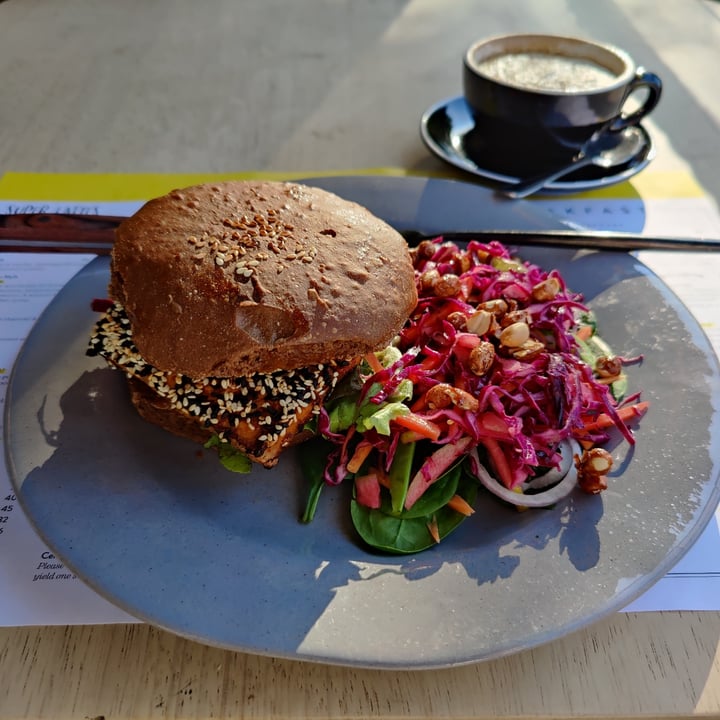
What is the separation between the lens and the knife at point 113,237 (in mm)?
1660

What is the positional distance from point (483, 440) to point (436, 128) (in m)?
1.43

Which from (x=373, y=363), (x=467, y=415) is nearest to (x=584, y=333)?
(x=467, y=415)

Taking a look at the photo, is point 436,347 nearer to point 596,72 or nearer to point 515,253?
point 515,253

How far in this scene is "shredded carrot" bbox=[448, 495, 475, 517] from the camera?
1.23 meters

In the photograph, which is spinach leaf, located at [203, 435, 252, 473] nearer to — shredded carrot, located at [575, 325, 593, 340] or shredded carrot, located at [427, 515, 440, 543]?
shredded carrot, located at [427, 515, 440, 543]

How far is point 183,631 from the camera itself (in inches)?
37.7

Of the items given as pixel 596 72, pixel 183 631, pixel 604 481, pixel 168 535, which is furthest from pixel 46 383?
pixel 596 72

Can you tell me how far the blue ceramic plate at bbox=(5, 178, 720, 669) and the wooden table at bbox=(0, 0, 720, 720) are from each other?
0.12 meters

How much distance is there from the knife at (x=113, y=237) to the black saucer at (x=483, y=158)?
386 millimetres

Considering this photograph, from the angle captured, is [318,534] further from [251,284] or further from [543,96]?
[543,96]

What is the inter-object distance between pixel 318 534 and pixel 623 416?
2.22 feet

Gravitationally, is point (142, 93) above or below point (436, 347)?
below

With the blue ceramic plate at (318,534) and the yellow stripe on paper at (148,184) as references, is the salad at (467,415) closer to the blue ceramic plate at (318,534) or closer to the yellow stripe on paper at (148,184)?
the blue ceramic plate at (318,534)

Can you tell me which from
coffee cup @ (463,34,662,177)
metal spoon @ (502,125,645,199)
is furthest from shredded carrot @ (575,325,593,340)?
coffee cup @ (463,34,662,177)
